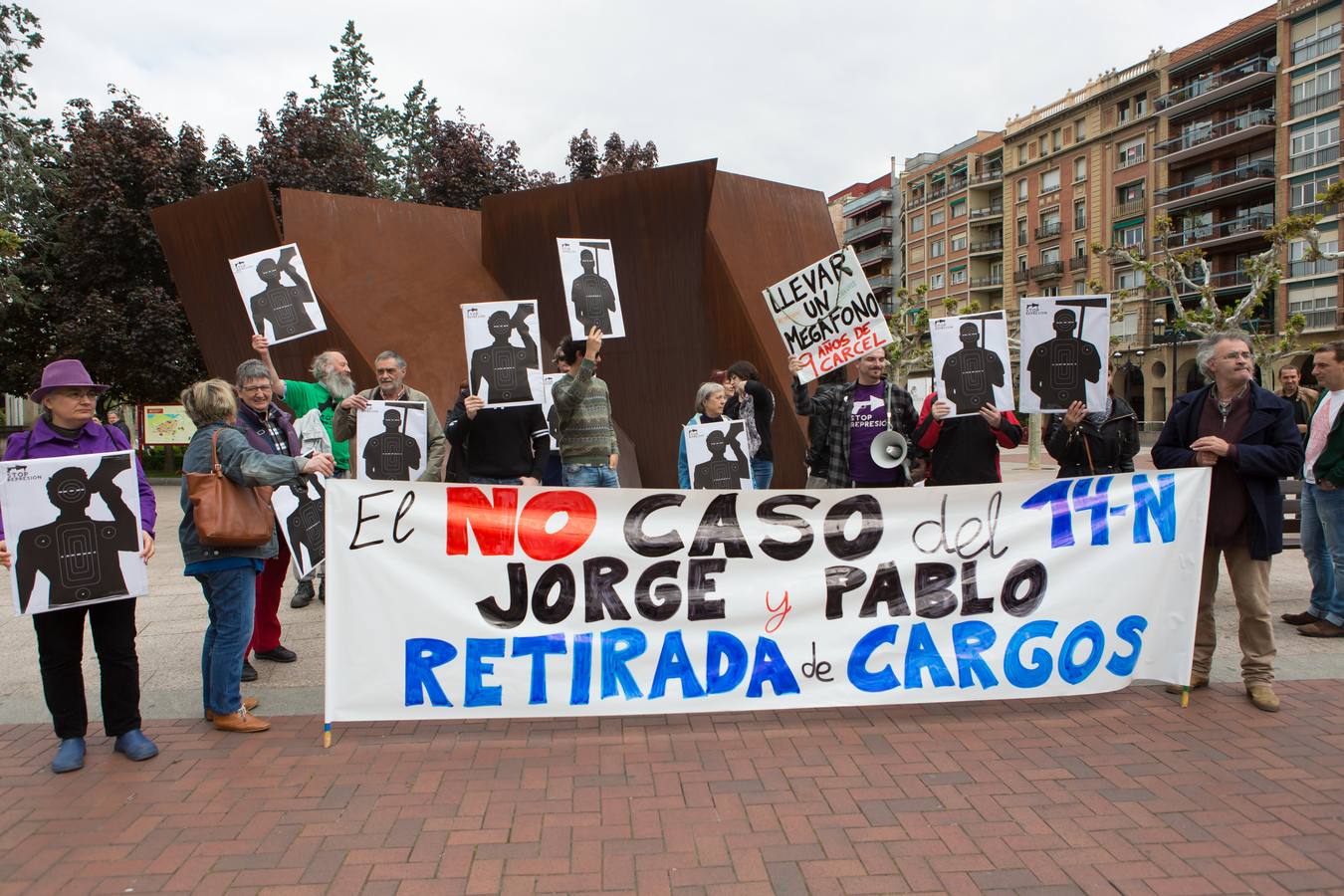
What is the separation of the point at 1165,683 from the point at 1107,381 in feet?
5.74

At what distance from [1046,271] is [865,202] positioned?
2784cm

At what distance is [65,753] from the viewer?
3812 mm

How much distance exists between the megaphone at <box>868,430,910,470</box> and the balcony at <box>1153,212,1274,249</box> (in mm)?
46836

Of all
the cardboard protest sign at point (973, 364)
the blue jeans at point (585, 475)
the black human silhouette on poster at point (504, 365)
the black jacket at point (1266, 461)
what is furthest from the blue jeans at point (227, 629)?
the black jacket at point (1266, 461)

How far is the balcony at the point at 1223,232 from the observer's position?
151 feet

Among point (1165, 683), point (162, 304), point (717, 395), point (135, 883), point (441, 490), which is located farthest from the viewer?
point (162, 304)

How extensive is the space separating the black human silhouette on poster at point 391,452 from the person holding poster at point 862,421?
8.69ft

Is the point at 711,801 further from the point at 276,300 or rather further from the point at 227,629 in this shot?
the point at 276,300

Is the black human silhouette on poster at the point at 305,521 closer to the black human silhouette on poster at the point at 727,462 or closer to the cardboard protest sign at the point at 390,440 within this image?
the cardboard protest sign at the point at 390,440

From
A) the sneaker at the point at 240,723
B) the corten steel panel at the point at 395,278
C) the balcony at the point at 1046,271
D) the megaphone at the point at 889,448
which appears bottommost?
the sneaker at the point at 240,723

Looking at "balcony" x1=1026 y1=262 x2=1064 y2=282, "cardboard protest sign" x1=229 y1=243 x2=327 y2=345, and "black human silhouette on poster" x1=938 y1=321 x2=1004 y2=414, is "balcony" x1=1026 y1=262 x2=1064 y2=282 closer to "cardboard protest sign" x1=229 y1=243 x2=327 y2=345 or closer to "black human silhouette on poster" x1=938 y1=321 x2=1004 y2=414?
"black human silhouette on poster" x1=938 y1=321 x2=1004 y2=414

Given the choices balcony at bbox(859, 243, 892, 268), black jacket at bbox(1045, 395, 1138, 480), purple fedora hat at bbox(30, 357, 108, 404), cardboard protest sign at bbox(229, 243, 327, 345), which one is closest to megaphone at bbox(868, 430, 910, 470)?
black jacket at bbox(1045, 395, 1138, 480)

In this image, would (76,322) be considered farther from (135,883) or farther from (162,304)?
(135,883)

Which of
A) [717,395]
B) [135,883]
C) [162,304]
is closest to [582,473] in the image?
[717,395]
